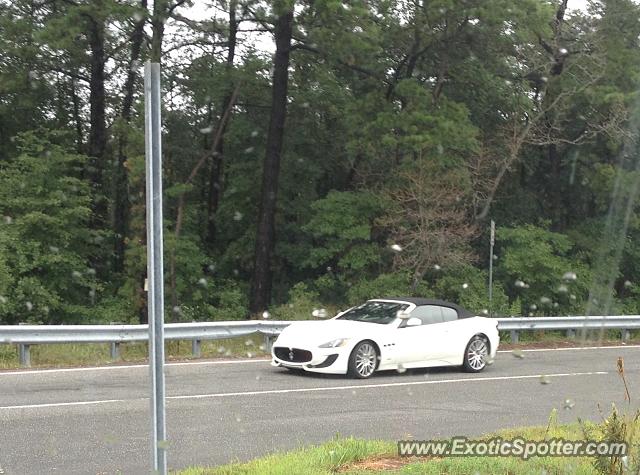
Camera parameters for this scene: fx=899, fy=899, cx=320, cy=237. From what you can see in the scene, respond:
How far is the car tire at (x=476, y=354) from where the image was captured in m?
15.3

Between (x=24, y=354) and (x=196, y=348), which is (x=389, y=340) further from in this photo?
(x=24, y=354)

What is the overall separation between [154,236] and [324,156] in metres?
26.7

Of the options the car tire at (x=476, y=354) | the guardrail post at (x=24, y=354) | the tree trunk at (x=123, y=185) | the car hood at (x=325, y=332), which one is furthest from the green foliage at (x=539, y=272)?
A: the guardrail post at (x=24, y=354)

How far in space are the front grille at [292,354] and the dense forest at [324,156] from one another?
9857mm

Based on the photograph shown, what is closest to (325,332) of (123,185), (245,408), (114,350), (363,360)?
(363,360)

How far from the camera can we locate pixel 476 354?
15398 mm

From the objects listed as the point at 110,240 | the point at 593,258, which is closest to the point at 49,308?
the point at 110,240

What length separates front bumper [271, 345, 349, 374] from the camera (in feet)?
44.4

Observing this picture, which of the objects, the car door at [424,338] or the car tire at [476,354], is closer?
the car door at [424,338]

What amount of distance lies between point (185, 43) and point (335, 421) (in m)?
23.8

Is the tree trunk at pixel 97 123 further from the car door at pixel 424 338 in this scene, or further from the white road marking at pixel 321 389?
the white road marking at pixel 321 389

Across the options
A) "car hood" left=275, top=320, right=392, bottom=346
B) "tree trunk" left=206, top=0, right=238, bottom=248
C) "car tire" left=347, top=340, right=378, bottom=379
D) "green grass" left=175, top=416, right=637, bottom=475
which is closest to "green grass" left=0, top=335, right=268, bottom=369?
"car hood" left=275, top=320, right=392, bottom=346

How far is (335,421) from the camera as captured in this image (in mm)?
10180

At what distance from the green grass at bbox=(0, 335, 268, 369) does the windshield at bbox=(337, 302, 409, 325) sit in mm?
3134
